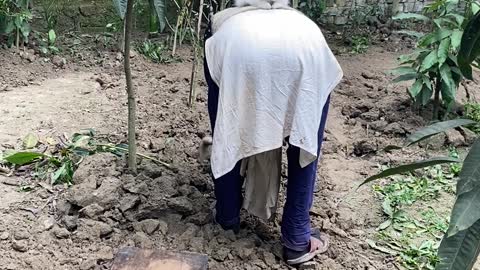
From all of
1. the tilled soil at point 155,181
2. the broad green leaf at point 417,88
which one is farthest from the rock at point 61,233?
the broad green leaf at point 417,88

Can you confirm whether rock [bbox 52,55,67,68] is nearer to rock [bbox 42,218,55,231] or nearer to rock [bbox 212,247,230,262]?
rock [bbox 42,218,55,231]

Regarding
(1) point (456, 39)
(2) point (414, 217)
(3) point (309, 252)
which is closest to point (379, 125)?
(1) point (456, 39)

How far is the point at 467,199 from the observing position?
1.40m

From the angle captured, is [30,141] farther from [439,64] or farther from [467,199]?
[467,199]

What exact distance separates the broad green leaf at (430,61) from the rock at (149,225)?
2.12m

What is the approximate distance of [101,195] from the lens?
283cm

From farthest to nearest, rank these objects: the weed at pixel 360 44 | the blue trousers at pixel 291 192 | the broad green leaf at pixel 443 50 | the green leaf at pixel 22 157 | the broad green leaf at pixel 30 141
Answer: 1. the weed at pixel 360 44
2. the broad green leaf at pixel 443 50
3. the broad green leaf at pixel 30 141
4. the green leaf at pixel 22 157
5. the blue trousers at pixel 291 192

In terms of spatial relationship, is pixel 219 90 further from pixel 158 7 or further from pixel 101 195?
pixel 101 195

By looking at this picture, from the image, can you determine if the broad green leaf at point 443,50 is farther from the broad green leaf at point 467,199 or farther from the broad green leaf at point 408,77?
the broad green leaf at point 467,199

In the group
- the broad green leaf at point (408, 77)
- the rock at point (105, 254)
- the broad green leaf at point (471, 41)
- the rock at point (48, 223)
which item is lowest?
the rock at point (105, 254)

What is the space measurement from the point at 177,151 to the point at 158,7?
1.04 meters

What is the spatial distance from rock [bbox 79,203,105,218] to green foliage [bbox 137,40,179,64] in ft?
8.93

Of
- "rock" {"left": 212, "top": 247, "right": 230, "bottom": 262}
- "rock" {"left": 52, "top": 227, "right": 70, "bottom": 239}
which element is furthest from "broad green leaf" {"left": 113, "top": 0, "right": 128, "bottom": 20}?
"rock" {"left": 212, "top": 247, "right": 230, "bottom": 262}

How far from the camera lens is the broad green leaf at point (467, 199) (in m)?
1.37
